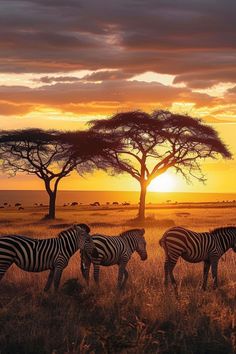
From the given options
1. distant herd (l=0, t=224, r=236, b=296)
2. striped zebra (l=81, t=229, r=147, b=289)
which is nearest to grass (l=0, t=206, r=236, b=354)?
striped zebra (l=81, t=229, r=147, b=289)

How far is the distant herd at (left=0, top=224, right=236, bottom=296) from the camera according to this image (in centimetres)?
1386

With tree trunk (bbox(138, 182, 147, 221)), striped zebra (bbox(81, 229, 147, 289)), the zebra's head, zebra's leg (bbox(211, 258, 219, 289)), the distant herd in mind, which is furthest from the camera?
tree trunk (bbox(138, 182, 147, 221))

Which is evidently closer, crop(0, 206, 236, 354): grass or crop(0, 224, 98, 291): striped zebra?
crop(0, 206, 236, 354): grass

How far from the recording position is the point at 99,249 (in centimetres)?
1488

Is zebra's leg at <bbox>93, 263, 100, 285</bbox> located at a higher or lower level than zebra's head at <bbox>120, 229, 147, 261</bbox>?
lower

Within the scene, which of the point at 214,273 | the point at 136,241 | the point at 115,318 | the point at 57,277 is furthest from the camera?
the point at 136,241

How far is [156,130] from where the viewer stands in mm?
52062

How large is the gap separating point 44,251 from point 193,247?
365 cm

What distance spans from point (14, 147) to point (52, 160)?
3.81m

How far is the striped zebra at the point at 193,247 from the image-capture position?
50.2ft

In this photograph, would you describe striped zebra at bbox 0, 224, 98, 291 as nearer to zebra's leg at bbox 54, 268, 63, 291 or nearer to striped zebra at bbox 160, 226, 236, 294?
zebra's leg at bbox 54, 268, 63, 291

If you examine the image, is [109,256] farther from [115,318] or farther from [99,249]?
[115,318]

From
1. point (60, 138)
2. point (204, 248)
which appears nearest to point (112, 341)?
point (204, 248)

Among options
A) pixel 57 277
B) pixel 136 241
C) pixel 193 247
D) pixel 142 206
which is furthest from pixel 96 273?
pixel 142 206
